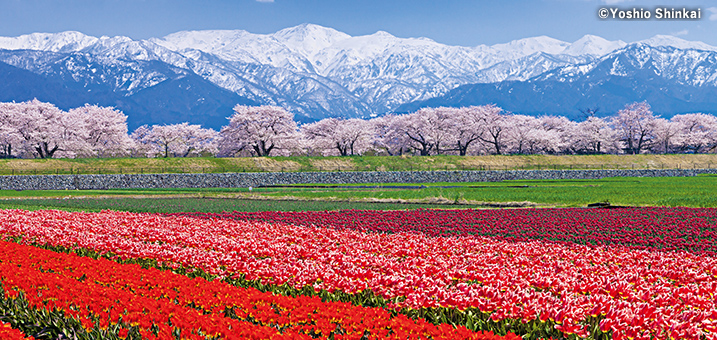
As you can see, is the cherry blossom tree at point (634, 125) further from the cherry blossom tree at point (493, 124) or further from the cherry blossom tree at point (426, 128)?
the cherry blossom tree at point (426, 128)

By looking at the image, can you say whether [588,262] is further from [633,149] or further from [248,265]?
[633,149]


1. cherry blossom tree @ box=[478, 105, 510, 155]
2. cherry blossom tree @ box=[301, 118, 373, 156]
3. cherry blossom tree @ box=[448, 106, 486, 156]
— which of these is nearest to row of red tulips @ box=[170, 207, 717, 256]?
cherry blossom tree @ box=[448, 106, 486, 156]

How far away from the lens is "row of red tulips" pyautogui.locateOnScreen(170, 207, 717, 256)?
17281 millimetres

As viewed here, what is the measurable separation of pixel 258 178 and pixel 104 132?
42.2m

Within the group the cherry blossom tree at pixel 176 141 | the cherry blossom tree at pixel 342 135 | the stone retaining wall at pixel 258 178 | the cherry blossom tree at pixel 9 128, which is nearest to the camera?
the stone retaining wall at pixel 258 178

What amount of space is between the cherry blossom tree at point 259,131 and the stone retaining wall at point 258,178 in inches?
1141

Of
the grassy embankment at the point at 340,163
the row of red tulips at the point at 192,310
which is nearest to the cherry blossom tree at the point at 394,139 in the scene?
the grassy embankment at the point at 340,163

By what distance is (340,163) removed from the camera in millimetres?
81750

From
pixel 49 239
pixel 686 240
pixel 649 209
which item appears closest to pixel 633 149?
pixel 649 209

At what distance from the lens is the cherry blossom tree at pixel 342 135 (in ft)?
367

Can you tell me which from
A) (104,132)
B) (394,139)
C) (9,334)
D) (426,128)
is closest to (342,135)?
(394,139)

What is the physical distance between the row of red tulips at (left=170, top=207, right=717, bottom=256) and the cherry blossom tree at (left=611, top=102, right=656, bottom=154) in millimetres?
103879

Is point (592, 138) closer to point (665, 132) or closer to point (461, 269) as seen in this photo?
point (665, 132)

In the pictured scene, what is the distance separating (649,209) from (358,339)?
76.5ft
